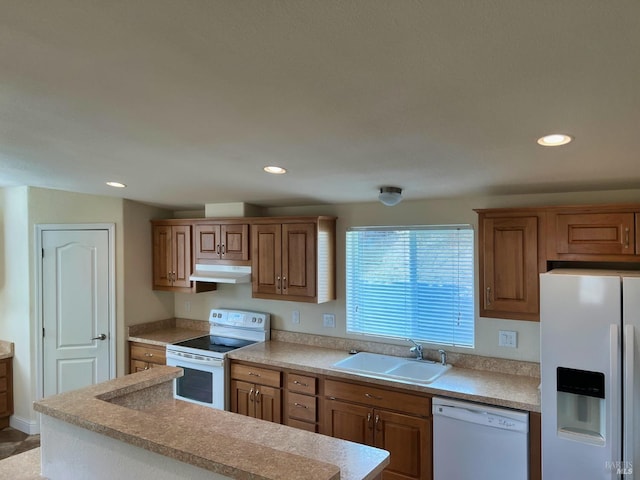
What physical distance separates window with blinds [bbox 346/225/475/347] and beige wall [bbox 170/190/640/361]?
2.9 inches

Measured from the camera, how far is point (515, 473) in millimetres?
2451

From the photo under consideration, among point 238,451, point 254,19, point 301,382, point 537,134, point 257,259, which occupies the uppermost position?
point 254,19

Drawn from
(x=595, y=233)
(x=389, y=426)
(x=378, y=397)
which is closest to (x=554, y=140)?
(x=595, y=233)

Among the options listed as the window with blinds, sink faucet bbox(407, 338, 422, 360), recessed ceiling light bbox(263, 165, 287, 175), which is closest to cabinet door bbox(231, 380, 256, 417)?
the window with blinds

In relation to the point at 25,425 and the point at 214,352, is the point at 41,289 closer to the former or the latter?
the point at 25,425

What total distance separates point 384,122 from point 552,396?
5.67ft

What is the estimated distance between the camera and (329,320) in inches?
151

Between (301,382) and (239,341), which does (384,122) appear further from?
(239,341)

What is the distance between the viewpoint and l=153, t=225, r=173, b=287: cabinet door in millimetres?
4398

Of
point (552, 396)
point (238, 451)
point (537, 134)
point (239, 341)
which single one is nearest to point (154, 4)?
point (238, 451)

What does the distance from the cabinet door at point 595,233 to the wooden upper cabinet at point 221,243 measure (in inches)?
98.7

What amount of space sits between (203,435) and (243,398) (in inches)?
89.5

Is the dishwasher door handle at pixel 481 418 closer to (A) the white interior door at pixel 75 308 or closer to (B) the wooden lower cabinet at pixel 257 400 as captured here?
(B) the wooden lower cabinet at pixel 257 400

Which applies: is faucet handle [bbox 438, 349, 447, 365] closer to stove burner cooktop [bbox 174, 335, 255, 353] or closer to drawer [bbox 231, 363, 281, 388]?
drawer [bbox 231, 363, 281, 388]
